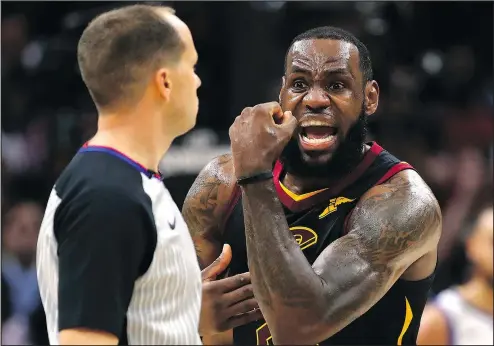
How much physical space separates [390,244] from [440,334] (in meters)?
2.41

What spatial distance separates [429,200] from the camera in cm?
337

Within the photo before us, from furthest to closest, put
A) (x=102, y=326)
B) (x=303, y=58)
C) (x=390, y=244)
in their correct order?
(x=303, y=58) < (x=390, y=244) < (x=102, y=326)

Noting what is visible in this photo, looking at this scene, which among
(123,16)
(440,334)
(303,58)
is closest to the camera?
(123,16)

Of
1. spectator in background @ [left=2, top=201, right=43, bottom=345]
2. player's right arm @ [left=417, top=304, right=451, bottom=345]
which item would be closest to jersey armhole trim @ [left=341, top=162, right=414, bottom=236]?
player's right arm @ [left=417, top=304, right=451, bottom=345]

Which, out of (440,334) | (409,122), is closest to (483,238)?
(440,334)

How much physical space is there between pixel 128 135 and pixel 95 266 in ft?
1.18

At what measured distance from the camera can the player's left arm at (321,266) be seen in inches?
116

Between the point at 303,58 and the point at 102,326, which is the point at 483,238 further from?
the point at 102,326

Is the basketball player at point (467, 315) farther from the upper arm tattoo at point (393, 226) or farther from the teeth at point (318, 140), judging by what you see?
the teeth at point (318, 140)

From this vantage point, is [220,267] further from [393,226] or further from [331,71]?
[331,71]

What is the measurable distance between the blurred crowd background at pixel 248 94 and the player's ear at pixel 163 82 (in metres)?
4.01

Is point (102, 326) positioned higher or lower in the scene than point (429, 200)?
higher

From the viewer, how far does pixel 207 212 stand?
3705mm

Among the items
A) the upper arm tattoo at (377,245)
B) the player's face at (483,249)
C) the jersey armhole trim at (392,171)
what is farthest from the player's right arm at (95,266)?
the player's face at (483,249)
